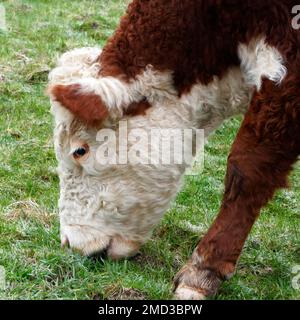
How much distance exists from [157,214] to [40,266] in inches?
30.1

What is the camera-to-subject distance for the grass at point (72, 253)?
4367mm

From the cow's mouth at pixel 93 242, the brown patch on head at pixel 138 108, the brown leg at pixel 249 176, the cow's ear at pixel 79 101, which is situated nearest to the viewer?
the brown leg at pixel 249 176

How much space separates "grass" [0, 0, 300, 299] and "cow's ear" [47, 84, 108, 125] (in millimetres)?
868

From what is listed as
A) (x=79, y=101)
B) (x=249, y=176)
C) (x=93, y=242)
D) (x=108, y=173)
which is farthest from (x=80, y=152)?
(x=249, y=176)

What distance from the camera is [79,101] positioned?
4305 millimetres

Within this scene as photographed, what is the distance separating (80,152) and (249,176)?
103cm

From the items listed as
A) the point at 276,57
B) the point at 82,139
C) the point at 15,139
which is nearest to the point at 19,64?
the point at 15,139

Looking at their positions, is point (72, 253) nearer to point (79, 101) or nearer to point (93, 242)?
point (93, 242)

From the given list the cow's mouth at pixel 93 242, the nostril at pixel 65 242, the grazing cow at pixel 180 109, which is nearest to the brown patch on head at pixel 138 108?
the grazing cow at pixel 180 109

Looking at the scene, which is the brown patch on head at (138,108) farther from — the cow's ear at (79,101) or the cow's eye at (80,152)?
the cow's eye at (80,152)

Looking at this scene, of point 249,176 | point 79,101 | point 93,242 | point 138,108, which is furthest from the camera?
point 93,242

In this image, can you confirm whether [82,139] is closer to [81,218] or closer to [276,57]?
[81,218]

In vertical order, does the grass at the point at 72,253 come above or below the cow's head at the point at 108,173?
below

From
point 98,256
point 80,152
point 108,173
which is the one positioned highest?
point 80,152
